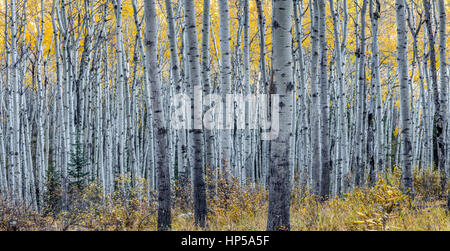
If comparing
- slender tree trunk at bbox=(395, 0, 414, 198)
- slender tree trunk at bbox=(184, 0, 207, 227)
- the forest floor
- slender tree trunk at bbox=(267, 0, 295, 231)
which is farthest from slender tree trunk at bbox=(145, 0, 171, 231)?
slender tree trunk at bbox=(395, 0, 414, 198)

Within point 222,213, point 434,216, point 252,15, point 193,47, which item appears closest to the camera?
point 434,216

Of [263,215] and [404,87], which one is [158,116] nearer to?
[263,215]

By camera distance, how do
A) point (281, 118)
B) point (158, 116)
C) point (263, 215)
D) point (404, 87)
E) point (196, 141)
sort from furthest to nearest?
point (263, 215) < point (404, 87) < point (196, 141) < point (158, 116) < point (281, 118)

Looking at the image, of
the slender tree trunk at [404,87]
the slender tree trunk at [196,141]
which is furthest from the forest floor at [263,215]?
the slender tree trunk at [404,87]

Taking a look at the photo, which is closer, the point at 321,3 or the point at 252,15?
the point at 321,3

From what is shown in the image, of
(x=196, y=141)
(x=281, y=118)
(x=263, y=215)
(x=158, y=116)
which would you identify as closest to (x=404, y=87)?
(x=281, y=118)

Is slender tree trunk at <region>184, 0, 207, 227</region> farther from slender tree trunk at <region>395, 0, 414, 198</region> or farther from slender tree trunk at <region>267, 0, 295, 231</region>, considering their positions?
slender tree trunk at <region>395, 0, 414, 198</region>

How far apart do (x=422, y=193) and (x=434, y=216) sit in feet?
13.0

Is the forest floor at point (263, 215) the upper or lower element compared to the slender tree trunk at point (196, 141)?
lower

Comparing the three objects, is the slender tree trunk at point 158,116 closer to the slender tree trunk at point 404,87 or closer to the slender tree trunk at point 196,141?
the slender tree trunk at point 196,141
